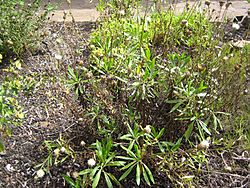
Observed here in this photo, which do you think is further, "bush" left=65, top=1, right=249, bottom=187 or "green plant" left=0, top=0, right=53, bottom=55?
"green plant" left=0, top=0, right=53, bottom=55

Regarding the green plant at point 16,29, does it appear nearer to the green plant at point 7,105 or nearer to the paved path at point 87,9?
the paved path at point 87,9

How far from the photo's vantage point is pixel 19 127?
241 cm

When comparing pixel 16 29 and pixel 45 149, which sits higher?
pixel 16 29

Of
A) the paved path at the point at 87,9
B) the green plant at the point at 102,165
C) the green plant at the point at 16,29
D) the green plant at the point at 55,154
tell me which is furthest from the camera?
the paved path at the point at 87,9

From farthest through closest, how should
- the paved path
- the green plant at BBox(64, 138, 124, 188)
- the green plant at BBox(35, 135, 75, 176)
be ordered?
the paved path → the green plant at BBox(35, 135, 75, 176) → the green plant at BBox(64, 138, 124, 188)

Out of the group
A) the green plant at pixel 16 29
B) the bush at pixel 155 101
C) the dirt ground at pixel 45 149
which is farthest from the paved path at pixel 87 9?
the bush at pixel 155 101

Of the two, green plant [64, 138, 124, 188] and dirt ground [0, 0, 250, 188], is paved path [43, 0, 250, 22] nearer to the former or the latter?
dirt ground [0, 0, 250, 188]

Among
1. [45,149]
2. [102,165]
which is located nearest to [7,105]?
[45,149]

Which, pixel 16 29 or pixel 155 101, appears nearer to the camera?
pixel 155 101

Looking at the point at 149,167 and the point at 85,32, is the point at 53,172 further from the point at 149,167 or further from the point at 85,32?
the point at 85,32

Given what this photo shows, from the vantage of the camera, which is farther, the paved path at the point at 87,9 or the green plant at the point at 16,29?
the paved path at the point at 87,9

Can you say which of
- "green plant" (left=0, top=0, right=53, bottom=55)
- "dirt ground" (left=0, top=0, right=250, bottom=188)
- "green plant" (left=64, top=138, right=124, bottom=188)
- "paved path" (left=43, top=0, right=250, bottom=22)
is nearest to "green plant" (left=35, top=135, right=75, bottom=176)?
"dirt ground" (left=0, top=0, right=250, bottom=188)

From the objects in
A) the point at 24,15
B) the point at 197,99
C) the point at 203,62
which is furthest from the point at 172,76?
the point at 24,15

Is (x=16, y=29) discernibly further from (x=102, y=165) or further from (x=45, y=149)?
(x=102, y=165)
